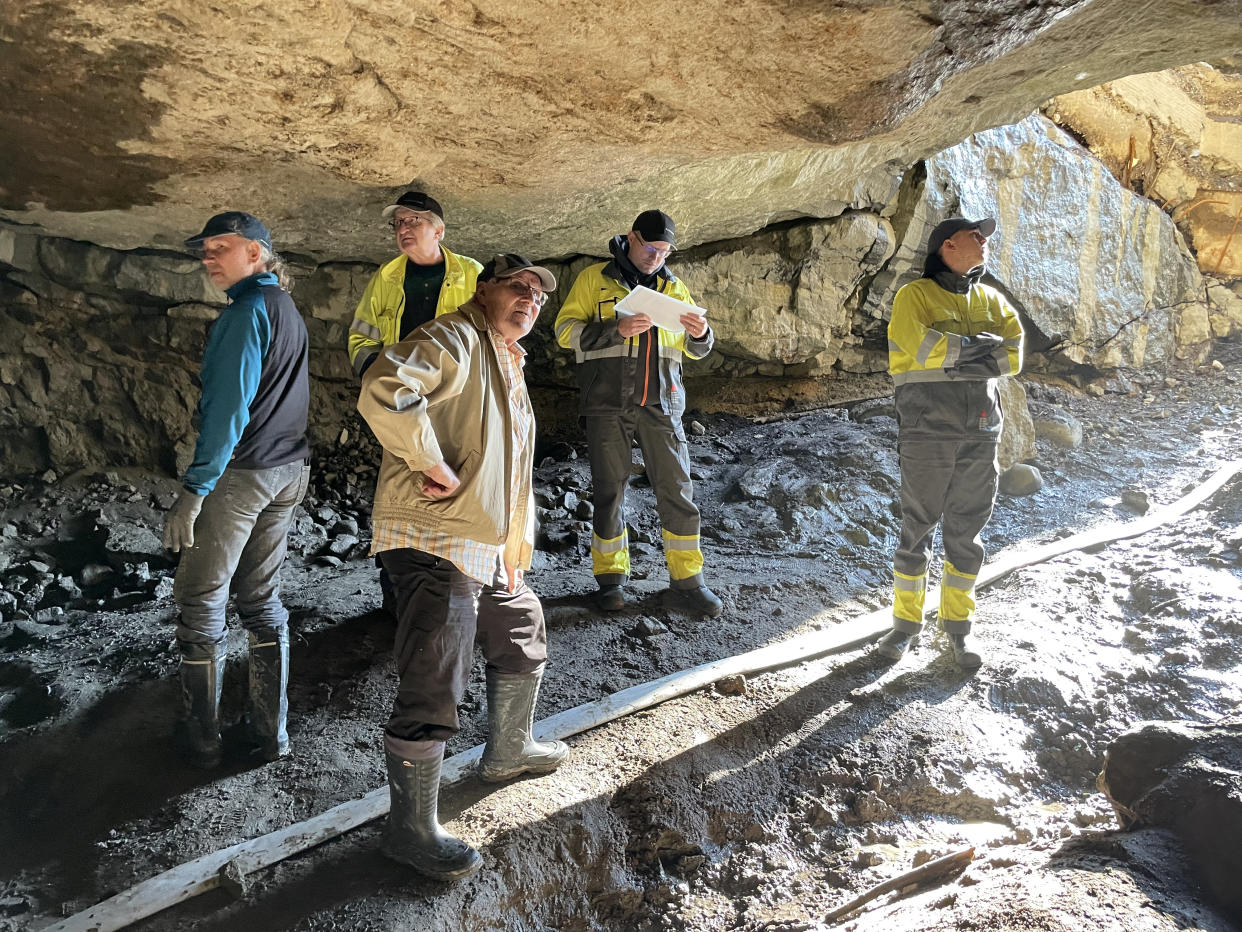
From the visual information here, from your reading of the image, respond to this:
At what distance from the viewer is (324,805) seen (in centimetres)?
278

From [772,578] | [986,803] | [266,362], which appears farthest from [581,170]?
→ [986,803]

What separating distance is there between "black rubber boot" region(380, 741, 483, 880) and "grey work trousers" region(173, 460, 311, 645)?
1.00 meters

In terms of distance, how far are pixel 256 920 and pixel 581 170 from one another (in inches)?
154

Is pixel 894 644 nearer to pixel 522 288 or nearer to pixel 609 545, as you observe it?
pixel 609 545

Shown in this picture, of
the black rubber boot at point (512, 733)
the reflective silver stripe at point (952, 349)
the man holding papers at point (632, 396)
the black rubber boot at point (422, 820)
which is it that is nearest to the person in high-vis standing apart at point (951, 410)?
the reflective silver stripe at point (952, 349)

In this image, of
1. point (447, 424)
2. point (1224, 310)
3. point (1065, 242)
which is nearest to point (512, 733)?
point (447, 424)

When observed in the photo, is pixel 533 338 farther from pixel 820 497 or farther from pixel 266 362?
pixel 266 362

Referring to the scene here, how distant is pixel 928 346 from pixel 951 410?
0.34 meters

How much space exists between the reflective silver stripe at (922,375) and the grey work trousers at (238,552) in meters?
2.92

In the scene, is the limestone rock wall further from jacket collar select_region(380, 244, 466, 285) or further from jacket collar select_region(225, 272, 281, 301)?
jacket collar select_region(225, 272, 281, 301)

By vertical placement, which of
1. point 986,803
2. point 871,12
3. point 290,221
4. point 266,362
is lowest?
point 986,803

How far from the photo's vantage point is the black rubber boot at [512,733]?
9.07 ft

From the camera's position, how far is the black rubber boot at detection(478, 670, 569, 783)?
9.07ft

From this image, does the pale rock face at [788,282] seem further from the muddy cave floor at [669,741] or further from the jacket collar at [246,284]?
the jacket collar at [246,284]
